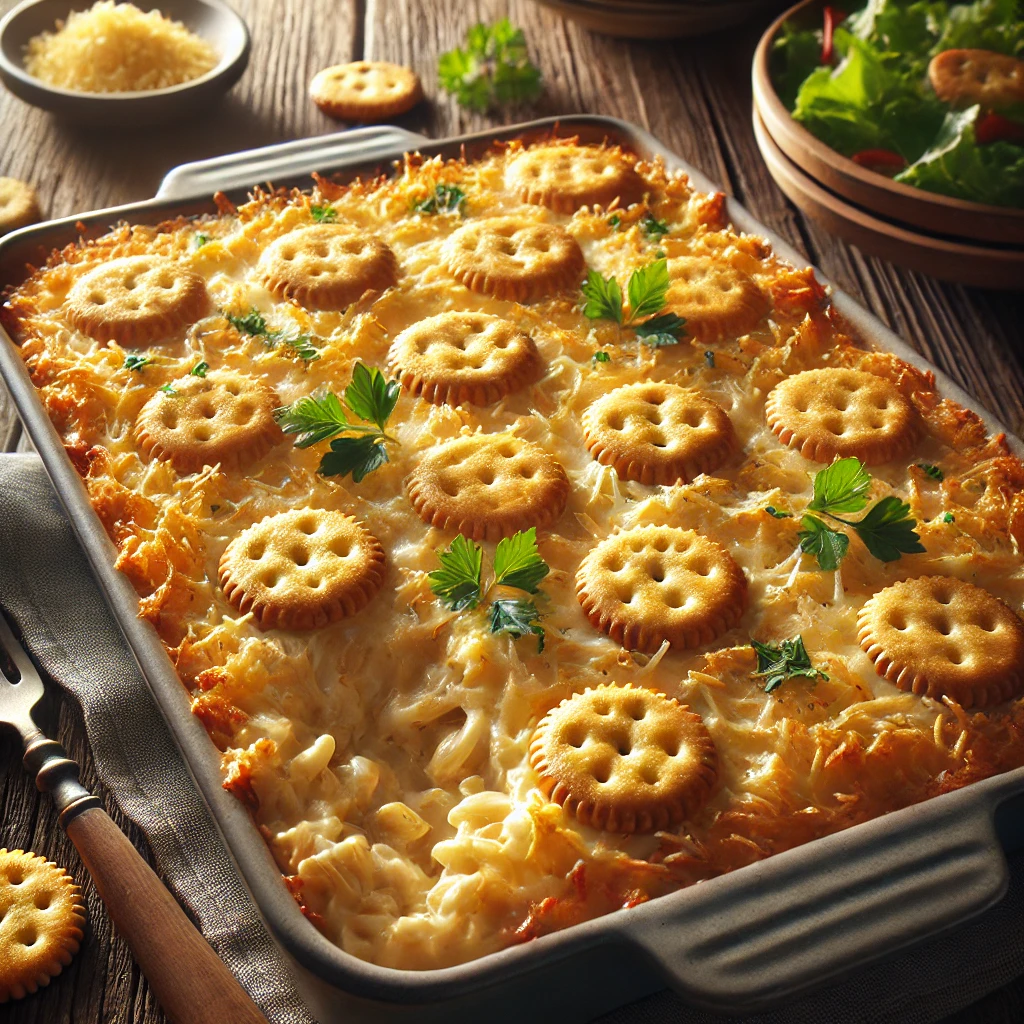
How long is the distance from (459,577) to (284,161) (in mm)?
1899

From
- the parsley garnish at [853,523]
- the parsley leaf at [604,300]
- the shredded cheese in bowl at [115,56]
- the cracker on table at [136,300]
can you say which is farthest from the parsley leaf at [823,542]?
the shredded cheese in bowl at [115,56]

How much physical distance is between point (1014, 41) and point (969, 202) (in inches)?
42.2

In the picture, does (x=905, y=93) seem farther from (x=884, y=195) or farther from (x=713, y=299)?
(x=713, y=299)

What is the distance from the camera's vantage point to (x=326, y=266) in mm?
3412

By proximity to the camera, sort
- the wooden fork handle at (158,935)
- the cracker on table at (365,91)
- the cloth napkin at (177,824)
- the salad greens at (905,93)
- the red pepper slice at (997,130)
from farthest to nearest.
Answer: the cracker on table at (365,91) < the red pepper slice at (997,130) < the salad greens at (905,93) < the cloth napkin at (177,824) < the wooden fork handle at (158,935)

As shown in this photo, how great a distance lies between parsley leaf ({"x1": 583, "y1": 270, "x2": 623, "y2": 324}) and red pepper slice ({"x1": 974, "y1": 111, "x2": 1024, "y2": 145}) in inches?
61.0

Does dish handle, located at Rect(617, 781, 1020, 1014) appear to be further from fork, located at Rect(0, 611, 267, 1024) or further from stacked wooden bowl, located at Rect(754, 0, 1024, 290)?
stacked wooden bowl, located at Rect(754, 0, 1024, 290)

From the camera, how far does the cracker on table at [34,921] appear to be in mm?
2328

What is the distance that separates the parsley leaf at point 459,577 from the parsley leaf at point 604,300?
3.21 ft

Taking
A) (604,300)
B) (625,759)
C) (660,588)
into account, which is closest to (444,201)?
(604,300)

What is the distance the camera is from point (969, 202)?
365 cm

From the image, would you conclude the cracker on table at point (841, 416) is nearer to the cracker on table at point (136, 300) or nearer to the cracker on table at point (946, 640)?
the cracker on table at point (946, 640)

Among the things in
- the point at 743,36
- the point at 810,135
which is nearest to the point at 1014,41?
the point at 810,135

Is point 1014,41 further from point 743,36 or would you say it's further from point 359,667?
point 359,667
